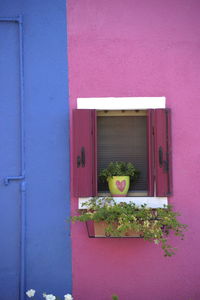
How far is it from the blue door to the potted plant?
906 millimetres

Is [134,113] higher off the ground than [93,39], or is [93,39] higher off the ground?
[93,39]

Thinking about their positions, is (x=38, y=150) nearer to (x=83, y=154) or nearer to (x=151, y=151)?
(x=83, y=154)

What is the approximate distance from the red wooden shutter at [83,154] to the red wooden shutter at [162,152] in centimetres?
63

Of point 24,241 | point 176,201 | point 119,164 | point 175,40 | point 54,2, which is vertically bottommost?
point 24,241

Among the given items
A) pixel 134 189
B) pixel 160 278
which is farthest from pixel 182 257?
pixel 134 189

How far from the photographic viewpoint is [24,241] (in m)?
4.82

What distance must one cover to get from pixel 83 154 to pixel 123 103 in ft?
2.15

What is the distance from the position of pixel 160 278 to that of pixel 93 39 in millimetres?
2488

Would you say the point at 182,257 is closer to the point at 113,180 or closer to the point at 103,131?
the point at 113,180

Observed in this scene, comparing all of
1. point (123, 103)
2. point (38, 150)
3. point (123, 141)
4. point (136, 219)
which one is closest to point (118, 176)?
point (123, 141)

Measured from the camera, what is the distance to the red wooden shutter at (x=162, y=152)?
4.76 meters

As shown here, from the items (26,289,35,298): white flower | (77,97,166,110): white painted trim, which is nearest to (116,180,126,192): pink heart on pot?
(77,97,166,110): white painted trim

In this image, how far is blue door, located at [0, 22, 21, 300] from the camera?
4.82 metres

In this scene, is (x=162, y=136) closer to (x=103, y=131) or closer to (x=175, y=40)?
(x=103, y=131)
